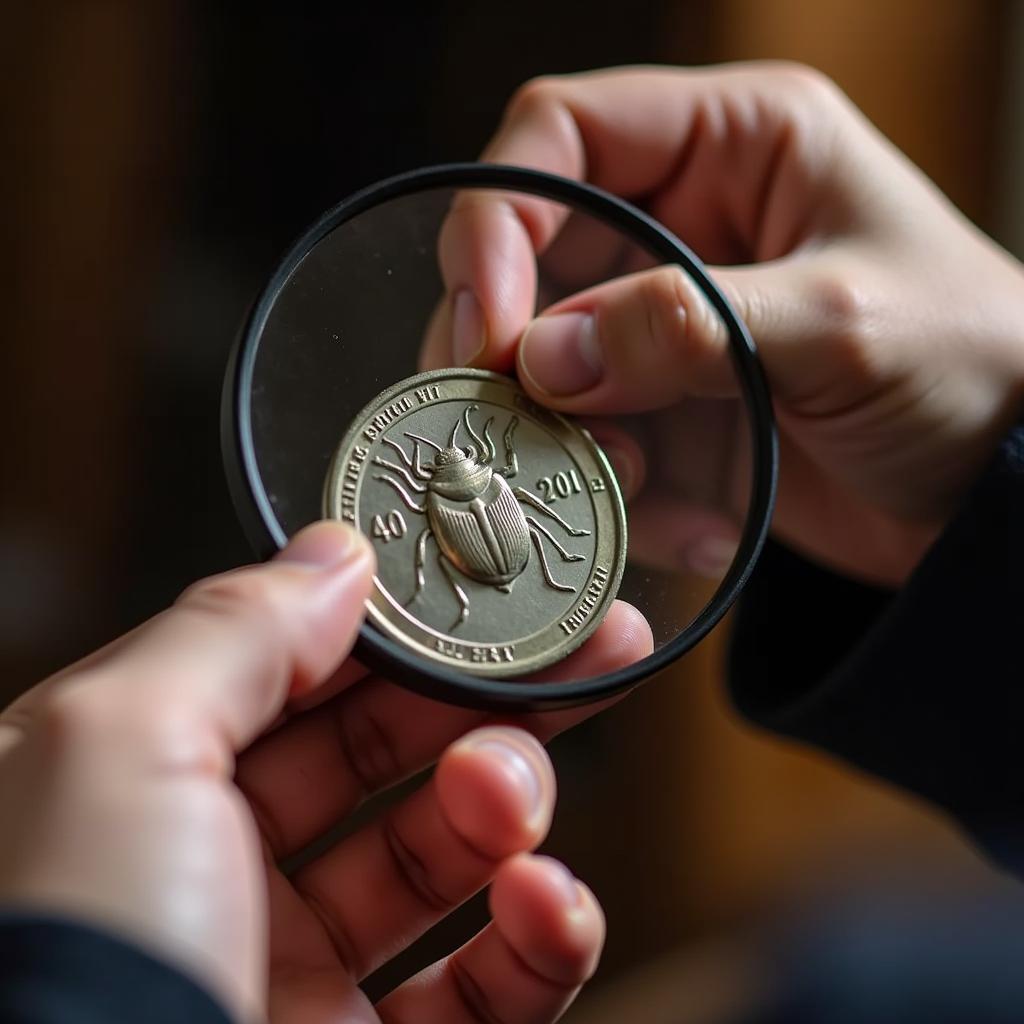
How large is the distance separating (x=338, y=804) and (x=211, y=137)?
29.7 inches

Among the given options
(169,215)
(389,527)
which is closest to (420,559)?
(389,527)

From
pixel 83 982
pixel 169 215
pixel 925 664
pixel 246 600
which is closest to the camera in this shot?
pixel 83 982

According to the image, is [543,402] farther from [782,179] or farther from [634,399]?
[782,179]

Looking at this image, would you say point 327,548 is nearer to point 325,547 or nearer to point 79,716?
point 325,547

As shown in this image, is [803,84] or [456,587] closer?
[456,587]

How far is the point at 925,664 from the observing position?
0.74m

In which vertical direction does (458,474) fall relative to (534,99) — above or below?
below

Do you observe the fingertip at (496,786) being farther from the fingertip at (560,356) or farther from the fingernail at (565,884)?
the fingertip at (560,356)

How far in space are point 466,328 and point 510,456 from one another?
97mm

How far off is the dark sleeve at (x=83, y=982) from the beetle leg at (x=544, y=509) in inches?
10.8

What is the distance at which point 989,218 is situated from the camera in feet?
5.01

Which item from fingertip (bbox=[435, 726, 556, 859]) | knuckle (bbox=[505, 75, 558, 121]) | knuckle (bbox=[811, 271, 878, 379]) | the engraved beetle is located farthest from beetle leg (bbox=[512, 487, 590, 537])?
knuckle (bbox=[505, 75, 558, 121])

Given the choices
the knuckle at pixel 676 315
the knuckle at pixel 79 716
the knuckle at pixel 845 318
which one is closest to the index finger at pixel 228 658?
the knuckle at pixel 79 716

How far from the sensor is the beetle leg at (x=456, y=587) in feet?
1.66
